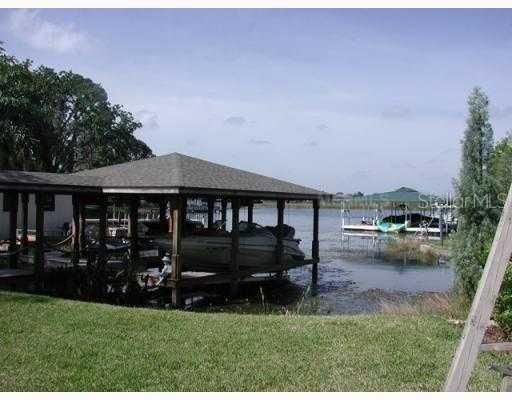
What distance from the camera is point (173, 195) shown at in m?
14.5

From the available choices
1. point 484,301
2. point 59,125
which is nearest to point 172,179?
point 484,301

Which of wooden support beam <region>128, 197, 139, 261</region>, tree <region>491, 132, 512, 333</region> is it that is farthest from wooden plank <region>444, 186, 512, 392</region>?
wooden support beam <region>128, 197, 139, 261</region>

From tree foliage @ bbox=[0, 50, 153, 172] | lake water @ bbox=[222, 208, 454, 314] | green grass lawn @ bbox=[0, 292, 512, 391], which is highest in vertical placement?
tree foliage @ bbox=[0, 50, 153, 172]

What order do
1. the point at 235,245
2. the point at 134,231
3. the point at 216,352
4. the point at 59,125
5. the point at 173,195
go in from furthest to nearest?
1. the point at 59,125
2. the point at 134,231
3. the point at 235,245
4. the point at 173,195
5. the point at 216,352

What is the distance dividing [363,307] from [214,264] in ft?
15.0

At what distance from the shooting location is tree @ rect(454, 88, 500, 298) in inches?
474

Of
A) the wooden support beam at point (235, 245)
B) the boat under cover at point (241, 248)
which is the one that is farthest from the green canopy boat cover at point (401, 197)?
the wooden support beam at point (235, 245)

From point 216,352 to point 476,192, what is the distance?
6.87 m

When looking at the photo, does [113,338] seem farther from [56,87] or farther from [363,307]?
[56,87]

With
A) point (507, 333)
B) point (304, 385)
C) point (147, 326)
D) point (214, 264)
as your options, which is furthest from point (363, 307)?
point (304, 385)

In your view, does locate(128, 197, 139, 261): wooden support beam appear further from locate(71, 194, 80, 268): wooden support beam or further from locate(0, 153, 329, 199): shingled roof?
locate(71, 194, 80, 268): wooden support beam

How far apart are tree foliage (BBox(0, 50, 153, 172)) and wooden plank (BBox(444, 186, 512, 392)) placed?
33544 mm

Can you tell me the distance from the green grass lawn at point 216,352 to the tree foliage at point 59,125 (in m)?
27.3

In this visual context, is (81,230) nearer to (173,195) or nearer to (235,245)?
(235,245)
